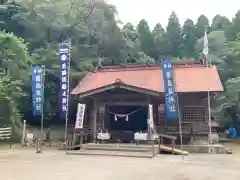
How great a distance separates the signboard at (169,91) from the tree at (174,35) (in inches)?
1046

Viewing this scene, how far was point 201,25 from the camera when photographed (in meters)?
46.5

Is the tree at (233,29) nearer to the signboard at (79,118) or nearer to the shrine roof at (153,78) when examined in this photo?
the shrine roof at (153,78)

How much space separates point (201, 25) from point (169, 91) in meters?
31.8

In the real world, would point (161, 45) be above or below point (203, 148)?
above

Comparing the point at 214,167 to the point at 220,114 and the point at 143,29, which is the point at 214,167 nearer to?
the point at 220,114

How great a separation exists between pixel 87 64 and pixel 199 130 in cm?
1068

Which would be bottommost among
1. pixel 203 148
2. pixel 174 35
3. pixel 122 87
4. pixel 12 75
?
pixel 203 148

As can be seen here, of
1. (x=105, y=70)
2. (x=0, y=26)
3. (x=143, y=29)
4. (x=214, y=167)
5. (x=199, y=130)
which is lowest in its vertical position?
(x=214, y=167)

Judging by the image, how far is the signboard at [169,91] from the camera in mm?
17172

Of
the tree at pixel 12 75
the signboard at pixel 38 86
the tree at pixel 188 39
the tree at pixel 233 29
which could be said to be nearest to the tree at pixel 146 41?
the tree at pixel 188 39

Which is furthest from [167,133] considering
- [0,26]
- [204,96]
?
[0,26]

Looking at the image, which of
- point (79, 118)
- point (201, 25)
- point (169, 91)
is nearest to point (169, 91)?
point (169, 91)

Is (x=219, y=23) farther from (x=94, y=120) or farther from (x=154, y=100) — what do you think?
(x=94, y=120)

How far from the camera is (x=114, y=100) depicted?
19594 millimetres
